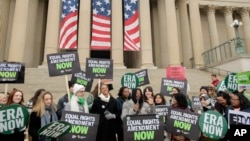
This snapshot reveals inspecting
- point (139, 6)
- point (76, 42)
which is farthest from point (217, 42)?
point (76, 42)

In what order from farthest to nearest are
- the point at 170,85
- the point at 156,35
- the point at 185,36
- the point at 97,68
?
the point at 185,36 → the point at 156,35 → the point at 170,85 → the point at 97,68

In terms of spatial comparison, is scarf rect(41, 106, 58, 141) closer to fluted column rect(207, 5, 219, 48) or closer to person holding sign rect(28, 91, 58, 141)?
person holding sign rect(28, 91, 58, 141)

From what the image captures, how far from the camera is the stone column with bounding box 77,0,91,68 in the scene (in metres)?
23.0

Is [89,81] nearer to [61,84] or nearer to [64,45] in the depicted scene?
[61,84]

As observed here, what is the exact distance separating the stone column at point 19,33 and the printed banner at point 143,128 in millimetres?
19798

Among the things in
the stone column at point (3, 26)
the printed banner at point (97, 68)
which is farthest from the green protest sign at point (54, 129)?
the stone column at point (3, 26)

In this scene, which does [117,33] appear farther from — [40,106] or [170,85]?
[40,106]

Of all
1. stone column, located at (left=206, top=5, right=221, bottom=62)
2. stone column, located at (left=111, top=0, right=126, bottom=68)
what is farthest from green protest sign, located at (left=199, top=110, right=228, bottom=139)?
stone column, located at (left=206, top=5, right=221, bottom=62)

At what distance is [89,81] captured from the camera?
33.7 feet

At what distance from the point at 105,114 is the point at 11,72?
16.6ft

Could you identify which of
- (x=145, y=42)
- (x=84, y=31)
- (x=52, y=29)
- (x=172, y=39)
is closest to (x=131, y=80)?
(x=84, y=31)

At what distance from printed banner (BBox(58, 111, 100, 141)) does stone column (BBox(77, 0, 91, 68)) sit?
17133 mm

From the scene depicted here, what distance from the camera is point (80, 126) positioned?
5.73 metres

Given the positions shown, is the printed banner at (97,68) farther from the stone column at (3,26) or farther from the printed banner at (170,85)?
the stone column at (3,26)
